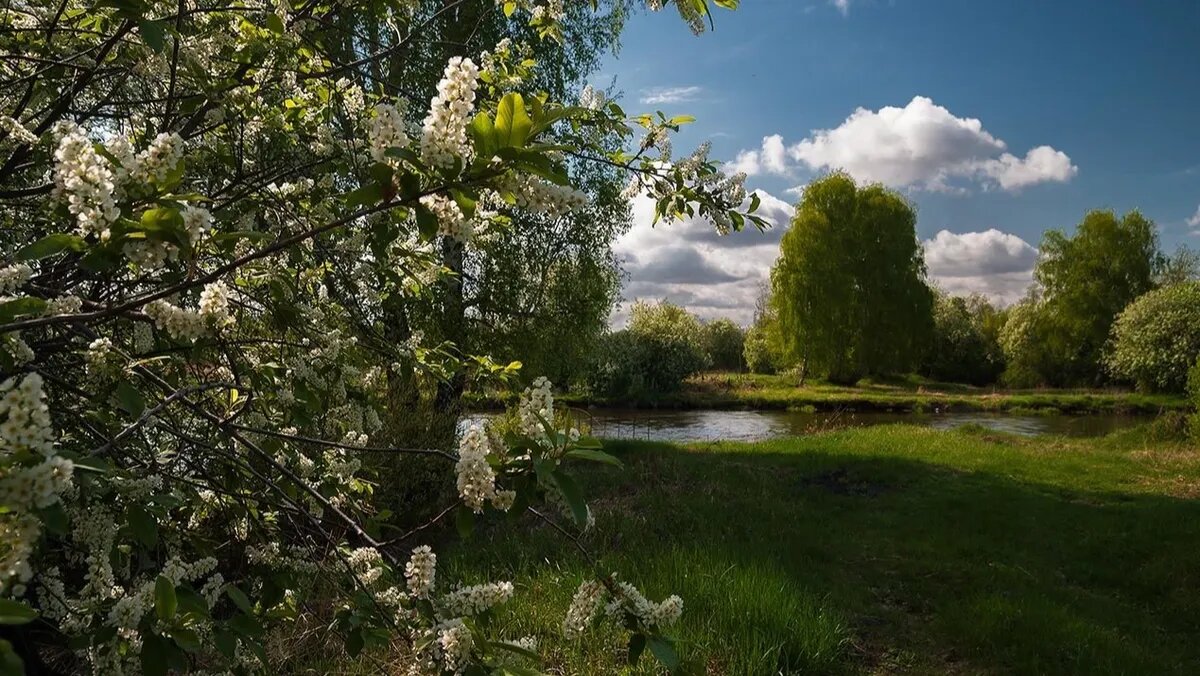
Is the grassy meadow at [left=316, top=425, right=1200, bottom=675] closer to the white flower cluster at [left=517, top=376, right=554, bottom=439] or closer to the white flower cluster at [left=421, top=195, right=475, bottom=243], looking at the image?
the white flower cluster at [left=517, top=376, right=554, bottom=439]

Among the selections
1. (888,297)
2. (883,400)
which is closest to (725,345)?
(888,297)

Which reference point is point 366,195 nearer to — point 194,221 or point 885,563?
point 194,221

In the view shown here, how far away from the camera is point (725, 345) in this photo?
2296 inches

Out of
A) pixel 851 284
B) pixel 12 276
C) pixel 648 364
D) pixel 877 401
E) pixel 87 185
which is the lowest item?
pixel 877 401

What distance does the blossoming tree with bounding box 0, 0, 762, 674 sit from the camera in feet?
4.09

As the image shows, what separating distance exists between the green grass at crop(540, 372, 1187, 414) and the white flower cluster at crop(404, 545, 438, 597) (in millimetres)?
24121

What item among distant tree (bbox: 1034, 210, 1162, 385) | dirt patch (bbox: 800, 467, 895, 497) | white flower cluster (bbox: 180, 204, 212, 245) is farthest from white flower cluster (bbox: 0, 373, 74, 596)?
distant tree (bbox: 1034, 210, 1162, 385)

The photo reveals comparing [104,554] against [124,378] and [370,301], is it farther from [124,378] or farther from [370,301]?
[370,301]

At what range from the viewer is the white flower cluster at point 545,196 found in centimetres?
135

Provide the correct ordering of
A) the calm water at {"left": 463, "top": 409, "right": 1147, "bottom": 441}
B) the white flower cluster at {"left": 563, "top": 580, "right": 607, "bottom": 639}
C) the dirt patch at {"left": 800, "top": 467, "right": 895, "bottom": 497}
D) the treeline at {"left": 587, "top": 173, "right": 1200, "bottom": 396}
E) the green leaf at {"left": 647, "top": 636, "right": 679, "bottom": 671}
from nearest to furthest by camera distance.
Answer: the green leaf at {"left": 647, "top": 636, "right": 679, "bottom": 671} → the white flower cluster at {"left": 563, "top": 580, "right": 607, "bottom": 639} → the dirt patch at {"left": 800, "top": 467, "right": 895, "bottom": 497} → the calm water at {"left": 463, "top": 409, "right": 1147, "bottom": 441} → the treeline at {"left": 587, "top": 173, "right": 1200, "bottom": 396}

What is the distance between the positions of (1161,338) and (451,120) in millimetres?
35013

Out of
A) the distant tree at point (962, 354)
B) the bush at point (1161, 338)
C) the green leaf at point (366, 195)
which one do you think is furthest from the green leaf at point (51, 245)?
the distant tree at point (962, 354)

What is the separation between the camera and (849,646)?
4.32 metres

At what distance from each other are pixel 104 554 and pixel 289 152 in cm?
241
